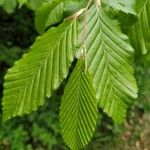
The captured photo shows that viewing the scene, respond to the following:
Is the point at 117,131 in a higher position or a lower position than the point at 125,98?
lower

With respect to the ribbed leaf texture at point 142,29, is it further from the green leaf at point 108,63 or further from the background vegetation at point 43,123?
the background vegetation at point 43,123

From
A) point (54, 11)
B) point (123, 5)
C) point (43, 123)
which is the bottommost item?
point (43, 123)

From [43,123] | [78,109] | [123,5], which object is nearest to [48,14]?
[123,5]

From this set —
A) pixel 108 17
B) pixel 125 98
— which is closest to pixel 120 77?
pixel 125 98

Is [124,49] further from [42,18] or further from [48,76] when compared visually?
[42,18]

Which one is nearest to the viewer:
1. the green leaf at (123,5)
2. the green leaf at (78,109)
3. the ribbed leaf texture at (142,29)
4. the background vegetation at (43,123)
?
the green leaf at (78,109)

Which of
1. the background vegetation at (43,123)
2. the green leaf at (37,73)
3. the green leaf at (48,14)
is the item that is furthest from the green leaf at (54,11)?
the background vegetation at (43,123)

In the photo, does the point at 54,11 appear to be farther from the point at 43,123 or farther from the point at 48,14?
the point at 43,123
